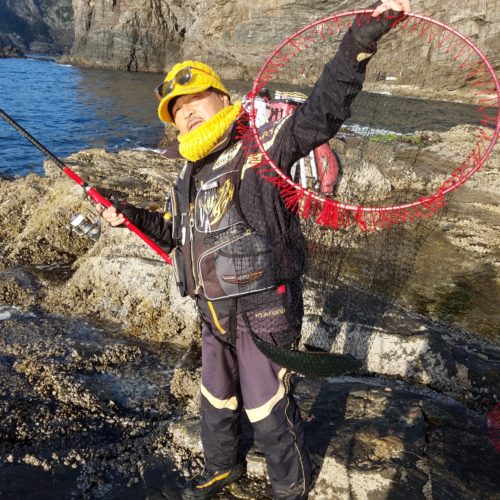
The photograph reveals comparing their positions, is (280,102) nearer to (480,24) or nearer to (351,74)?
(351,74)

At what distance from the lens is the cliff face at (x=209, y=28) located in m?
28.3

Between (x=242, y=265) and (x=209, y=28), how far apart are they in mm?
49873

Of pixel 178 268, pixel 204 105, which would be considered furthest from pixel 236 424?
pixel 204 105

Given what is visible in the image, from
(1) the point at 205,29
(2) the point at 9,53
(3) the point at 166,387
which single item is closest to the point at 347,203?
(3) the point at 166,387

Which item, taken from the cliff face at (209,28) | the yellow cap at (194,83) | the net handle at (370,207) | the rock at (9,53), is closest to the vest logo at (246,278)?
the net handle at (370,207)

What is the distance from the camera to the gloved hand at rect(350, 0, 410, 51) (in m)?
1.62

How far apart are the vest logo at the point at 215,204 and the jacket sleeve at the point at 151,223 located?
685 mm

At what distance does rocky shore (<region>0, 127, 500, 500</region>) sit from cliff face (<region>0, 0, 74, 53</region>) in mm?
124680

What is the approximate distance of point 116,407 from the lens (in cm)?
357

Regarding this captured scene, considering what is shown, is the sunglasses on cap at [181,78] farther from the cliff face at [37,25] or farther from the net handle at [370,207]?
the cliff face at [37,25]

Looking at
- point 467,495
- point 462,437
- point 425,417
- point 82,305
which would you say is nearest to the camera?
point 467,495

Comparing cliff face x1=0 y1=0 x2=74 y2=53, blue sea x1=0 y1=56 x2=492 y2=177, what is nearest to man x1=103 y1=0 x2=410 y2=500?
blue sea x1=0 y1=56 x2=492 y2=177

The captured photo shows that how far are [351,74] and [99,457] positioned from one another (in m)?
3.00

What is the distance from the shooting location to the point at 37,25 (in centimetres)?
12256
